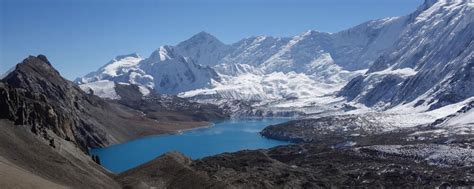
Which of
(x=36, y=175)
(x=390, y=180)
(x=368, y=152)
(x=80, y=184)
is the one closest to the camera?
(x=36, y=175)

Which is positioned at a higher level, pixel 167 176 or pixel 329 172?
pixel 167 176

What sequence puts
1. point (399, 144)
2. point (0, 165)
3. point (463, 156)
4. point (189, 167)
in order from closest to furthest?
point (0, 165)
point (189, 167)
point (463, 156)
point (399, 144)

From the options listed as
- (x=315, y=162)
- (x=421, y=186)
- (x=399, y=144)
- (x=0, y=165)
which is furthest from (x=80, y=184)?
(x=399, y=144)

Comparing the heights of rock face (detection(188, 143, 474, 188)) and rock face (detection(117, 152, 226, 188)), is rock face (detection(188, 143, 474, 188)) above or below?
below

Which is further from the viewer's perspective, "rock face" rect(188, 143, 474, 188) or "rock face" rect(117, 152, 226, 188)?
"rock face" rect(188, 143, 474, 188)

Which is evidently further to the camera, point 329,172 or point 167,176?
point 329,172

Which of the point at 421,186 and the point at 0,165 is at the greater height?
the point at 0,165

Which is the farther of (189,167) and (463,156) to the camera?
(463,156)

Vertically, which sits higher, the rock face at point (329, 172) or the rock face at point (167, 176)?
the rock face at point (167, 176)

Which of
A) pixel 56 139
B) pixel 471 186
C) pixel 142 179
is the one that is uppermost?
pixel 56 139

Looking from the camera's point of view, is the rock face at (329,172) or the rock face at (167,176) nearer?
the rock face at (167,176)

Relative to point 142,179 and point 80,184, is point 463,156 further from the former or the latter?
point 80,184
